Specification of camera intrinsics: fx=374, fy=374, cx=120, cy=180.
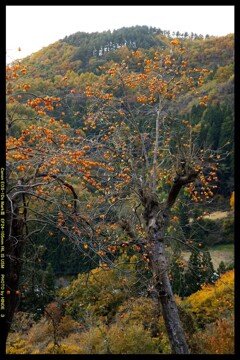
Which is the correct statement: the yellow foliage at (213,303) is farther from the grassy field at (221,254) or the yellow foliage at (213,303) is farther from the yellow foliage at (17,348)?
the grassy field at (221,254)

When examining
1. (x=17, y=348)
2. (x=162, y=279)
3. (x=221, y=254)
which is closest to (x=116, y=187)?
(x=162, y=279)

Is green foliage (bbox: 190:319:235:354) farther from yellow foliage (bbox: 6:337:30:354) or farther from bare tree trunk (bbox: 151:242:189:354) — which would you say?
yellow foliage (bbox: 6:337:30:354)

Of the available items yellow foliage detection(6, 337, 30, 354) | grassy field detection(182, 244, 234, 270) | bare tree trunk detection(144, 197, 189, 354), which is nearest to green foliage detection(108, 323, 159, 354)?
yellow foliage detection(6, 337, 30, 354)

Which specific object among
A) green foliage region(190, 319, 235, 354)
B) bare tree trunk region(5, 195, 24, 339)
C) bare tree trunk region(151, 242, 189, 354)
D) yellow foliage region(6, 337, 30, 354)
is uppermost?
bare tree trunk region(5, 195, 24, 339)

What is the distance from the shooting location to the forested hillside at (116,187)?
17.0ft

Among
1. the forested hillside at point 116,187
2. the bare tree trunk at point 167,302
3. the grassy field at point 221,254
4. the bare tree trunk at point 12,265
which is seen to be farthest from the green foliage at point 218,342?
the grassy field at point 221,254

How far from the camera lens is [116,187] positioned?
7.67 metres

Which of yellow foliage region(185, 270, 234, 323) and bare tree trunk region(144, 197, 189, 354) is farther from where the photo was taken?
yellow foliage region(185, 270, 234, 323)

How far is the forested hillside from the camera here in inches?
204

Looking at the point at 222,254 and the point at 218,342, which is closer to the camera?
the point at 218,342

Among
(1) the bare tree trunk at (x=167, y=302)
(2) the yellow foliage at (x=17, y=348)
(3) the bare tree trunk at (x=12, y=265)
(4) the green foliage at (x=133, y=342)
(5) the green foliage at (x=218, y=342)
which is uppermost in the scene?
(3) the bare tree trunk at (x=12, y=265)

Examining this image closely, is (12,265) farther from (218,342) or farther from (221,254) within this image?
(221,254)
